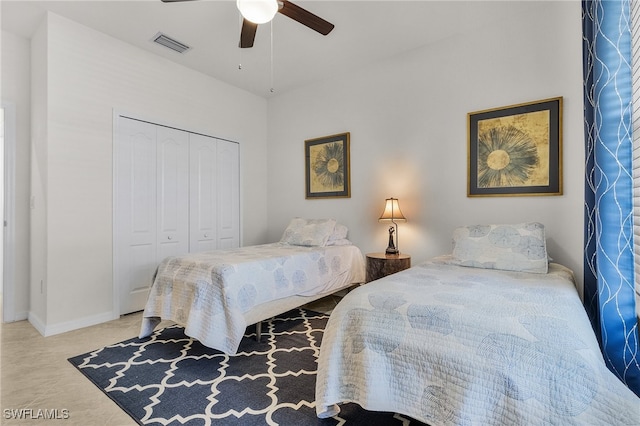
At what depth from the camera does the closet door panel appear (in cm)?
356

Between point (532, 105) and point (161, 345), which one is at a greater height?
point (532, 105)

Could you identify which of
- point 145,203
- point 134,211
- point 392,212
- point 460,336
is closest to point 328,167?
point 392,212

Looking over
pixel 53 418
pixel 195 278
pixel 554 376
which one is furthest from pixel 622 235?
pixel 53 418

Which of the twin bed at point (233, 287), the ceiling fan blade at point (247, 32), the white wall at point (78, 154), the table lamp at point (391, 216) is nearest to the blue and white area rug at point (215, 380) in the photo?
the twin bed at point (233, 287)

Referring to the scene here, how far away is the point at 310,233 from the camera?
3.59 meters

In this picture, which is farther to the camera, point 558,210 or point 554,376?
point 558,210

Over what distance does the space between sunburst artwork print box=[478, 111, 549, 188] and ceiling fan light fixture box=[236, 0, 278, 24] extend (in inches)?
82.4

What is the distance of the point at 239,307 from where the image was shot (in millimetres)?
2301

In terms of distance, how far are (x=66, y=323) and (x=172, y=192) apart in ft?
5.18

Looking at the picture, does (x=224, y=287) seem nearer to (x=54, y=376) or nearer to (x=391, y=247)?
(x=54, y=376)

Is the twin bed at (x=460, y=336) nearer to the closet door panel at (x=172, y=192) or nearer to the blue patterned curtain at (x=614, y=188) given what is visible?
the blue patterned curtain at (x=614, y=188)

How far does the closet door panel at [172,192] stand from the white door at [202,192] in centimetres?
7

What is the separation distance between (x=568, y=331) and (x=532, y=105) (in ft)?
7.29

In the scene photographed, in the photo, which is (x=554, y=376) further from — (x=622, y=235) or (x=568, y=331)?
(x=622, y=235)
